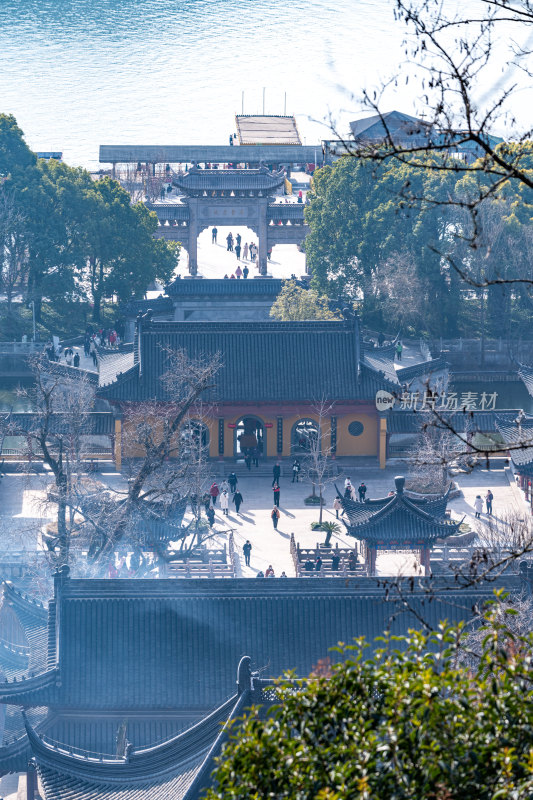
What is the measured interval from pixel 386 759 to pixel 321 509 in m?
30.1

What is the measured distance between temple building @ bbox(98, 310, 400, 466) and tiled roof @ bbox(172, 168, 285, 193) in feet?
83.2

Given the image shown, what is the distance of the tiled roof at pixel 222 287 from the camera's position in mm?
64562

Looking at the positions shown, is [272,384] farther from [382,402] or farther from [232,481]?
[232,481]

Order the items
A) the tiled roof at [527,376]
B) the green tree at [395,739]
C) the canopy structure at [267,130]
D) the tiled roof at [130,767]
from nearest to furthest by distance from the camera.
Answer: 1. the green tree at [395,739]
2. the tiled roof at [130,767]
3. the tiled roof at [527,376]
4. the canopy structure at [267,130]

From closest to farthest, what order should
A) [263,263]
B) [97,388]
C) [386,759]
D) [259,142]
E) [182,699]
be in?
1. [386,759]
2. [182,699]
3. [97,388]
4. [263,263]
5. [259,142]

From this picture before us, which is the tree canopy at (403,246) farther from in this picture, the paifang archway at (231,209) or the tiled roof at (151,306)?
the tiled roof at (151,306)

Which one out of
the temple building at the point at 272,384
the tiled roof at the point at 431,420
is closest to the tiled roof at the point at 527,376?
the tiled roof at the point at 431,420

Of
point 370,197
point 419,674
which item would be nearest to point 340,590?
point 419,674

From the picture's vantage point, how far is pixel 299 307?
188 ft

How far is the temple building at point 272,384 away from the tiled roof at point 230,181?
83.2 ft

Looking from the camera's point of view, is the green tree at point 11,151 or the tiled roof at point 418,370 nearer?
the tiled roof at point 418,370

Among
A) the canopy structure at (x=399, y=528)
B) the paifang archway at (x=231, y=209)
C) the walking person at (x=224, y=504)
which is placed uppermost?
the paifang archway at (x=231, y=209)

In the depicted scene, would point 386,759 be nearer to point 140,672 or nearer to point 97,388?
point 140,672

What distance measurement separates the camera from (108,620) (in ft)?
85.1
